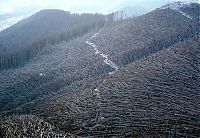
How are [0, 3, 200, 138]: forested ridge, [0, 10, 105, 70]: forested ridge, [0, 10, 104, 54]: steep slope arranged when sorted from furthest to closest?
[0, 10, 104, 54]: steep slope
[0, 10, 105, 70]: forested ridge
[0, 3, 200, 138]: forested ridge

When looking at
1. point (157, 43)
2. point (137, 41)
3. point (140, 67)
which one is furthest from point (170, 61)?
point (137, 41)

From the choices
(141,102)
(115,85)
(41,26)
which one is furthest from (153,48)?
(41,26)

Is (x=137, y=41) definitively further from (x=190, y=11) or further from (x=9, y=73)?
(x=9, y=73)

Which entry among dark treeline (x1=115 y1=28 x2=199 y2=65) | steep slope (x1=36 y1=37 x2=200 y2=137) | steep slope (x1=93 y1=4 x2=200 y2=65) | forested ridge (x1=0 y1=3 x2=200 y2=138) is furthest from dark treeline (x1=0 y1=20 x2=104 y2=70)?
steep slope (x1=36 y1=37 x2=200 y2=137)

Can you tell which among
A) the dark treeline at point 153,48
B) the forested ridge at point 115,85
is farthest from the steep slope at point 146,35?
the forested ridge at point 115,85

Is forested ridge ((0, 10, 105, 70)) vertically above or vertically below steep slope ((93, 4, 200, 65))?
below

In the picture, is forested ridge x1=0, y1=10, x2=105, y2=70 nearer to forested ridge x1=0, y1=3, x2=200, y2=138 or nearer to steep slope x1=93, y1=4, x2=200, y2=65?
forested ridge x1=0, y1=3, x2=200, y2=138
